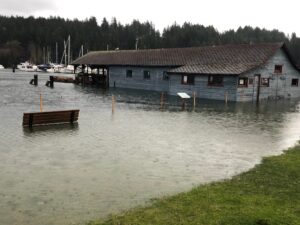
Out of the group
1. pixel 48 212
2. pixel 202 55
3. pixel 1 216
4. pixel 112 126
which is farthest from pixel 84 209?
pixel 202 55

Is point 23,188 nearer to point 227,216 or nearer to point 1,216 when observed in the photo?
point 1,216

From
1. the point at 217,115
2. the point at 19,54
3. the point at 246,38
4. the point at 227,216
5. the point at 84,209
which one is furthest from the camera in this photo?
the point at 246,38

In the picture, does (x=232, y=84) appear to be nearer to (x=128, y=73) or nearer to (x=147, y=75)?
(x=147, y=75)

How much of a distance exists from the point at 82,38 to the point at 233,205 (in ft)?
555

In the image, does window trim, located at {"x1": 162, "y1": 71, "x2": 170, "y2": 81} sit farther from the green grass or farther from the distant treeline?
the distant treeline

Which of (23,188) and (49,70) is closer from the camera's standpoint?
(23,188)

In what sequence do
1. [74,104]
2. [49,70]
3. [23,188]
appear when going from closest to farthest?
1. [23,188]
2. [74,104]
3. [49,70]

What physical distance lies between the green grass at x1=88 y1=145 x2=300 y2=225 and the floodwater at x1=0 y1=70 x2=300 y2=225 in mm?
723

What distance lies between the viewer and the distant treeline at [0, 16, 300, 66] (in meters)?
162

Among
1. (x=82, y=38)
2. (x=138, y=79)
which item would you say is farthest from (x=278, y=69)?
(x=82, y=38)

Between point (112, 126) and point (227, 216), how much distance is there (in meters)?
13.4

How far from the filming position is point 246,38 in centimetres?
18762

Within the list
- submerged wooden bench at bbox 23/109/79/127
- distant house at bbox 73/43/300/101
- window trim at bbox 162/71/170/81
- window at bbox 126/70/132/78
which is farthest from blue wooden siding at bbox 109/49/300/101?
submerged wooden bench at bbox 23/109/79/127

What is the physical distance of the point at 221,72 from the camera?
39125 millimetres
